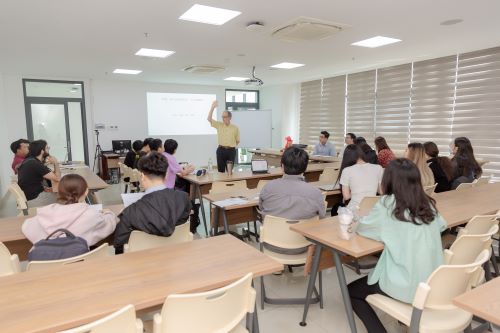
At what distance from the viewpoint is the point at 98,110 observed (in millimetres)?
9164

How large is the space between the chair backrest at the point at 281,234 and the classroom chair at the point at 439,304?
0.82 metres

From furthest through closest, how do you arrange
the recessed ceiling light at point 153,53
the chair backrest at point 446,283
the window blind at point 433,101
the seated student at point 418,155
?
the window blind at point 433,101 → the recessed ceiling light at point 153,53 → the seated student at point 418,155 → the chair backrest at point 446,283

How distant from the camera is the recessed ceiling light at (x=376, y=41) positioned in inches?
199

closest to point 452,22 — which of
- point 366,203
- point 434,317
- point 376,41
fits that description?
point 376,41

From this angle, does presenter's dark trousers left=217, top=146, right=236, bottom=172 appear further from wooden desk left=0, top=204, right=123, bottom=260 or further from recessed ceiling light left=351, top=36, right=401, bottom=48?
wooden desk left=0, top=204, right=123, bottom=260

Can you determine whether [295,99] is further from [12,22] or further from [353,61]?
[12,22]

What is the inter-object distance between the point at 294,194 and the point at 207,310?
1.38m

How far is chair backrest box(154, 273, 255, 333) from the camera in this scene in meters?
1.23

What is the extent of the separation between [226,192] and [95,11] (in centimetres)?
251

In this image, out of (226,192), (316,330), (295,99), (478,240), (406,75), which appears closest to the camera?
(478,240)

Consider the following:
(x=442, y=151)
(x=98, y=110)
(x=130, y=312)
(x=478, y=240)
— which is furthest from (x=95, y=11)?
(x=442, y=151)

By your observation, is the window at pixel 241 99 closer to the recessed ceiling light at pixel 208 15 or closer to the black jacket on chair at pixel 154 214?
the recessed ceiling light at pixel 208 15

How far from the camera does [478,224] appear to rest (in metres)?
2.23

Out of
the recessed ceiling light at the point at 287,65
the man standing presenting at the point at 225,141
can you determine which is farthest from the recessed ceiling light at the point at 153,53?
the recessed ceiling light at the point at 287,65
